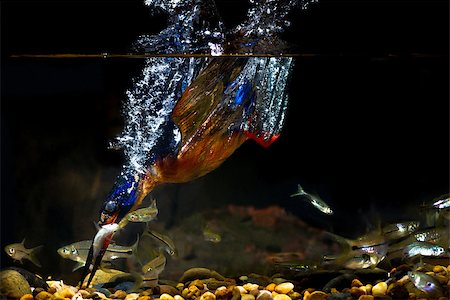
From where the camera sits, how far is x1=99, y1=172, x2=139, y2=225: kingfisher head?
3148mm

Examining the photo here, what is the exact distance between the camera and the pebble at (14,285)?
3217 mm

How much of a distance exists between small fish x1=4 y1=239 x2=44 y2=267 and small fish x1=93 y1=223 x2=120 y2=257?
0.36 meters

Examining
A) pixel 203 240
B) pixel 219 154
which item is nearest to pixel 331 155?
pixel 219 154

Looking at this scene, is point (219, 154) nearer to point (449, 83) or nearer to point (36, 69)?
point (36, 69)

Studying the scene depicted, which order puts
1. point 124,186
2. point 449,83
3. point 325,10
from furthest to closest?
point 325,10 < point 449,83 < point 124,186

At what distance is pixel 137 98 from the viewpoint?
3.15 m

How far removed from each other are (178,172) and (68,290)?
864mm

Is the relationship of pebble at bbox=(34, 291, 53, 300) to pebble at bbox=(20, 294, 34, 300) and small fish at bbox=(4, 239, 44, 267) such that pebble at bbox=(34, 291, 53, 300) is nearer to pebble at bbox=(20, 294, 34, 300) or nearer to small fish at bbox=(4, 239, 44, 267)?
pebble at bbox=(20, 294, 34, 300)

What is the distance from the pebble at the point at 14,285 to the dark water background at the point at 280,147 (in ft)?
0.30

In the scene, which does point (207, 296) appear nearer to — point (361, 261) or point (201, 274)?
point (201, 274)

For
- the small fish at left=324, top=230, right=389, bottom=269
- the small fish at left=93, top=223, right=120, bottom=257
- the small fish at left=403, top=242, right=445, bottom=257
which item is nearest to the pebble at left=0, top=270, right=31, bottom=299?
the small fish at left=93, top=223, right=120, bottom=257

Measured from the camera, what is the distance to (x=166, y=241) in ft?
10.5

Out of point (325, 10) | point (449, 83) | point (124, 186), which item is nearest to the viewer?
point (124, 186)

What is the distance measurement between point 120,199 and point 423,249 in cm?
169
